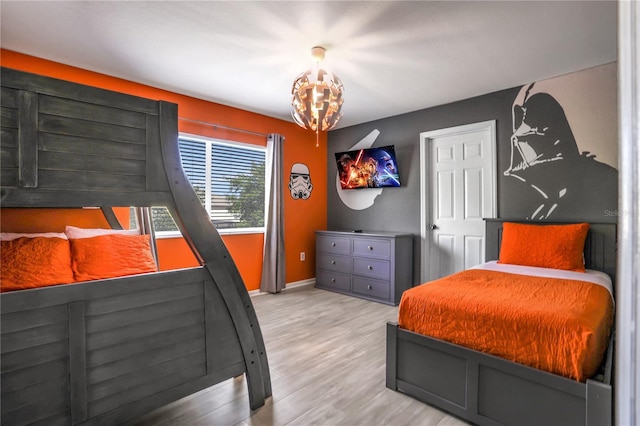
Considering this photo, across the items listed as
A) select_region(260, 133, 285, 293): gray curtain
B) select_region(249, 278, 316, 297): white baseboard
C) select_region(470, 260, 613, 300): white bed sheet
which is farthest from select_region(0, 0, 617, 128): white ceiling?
select_region(249, 278, 316, 297): white baseboard

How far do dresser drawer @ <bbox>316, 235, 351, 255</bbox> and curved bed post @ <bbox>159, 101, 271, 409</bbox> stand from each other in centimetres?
266

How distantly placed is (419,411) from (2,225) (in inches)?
113

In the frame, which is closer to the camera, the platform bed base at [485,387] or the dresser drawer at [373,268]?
the platform bed base at [485,387]

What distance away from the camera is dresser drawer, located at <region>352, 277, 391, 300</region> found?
4.11m

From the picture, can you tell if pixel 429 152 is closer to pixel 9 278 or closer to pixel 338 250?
pixel 338 250

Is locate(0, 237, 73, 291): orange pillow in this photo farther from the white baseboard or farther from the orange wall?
the white baseboard

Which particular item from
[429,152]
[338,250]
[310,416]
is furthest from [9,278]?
[429,152]

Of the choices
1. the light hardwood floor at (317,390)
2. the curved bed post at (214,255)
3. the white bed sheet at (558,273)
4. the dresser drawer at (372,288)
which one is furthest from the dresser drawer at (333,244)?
the curved bed post at (214,255)

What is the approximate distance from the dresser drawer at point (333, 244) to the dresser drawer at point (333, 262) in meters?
0.07

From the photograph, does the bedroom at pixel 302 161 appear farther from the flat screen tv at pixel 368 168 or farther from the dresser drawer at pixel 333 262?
the dresser drawer at pixel 333 262

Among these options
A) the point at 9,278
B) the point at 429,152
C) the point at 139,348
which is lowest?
the point at 139,348

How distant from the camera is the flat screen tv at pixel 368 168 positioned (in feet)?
14.8

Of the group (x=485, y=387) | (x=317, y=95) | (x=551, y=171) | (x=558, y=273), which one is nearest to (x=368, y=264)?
(x=558, y=273)

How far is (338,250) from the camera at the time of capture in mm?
4688
